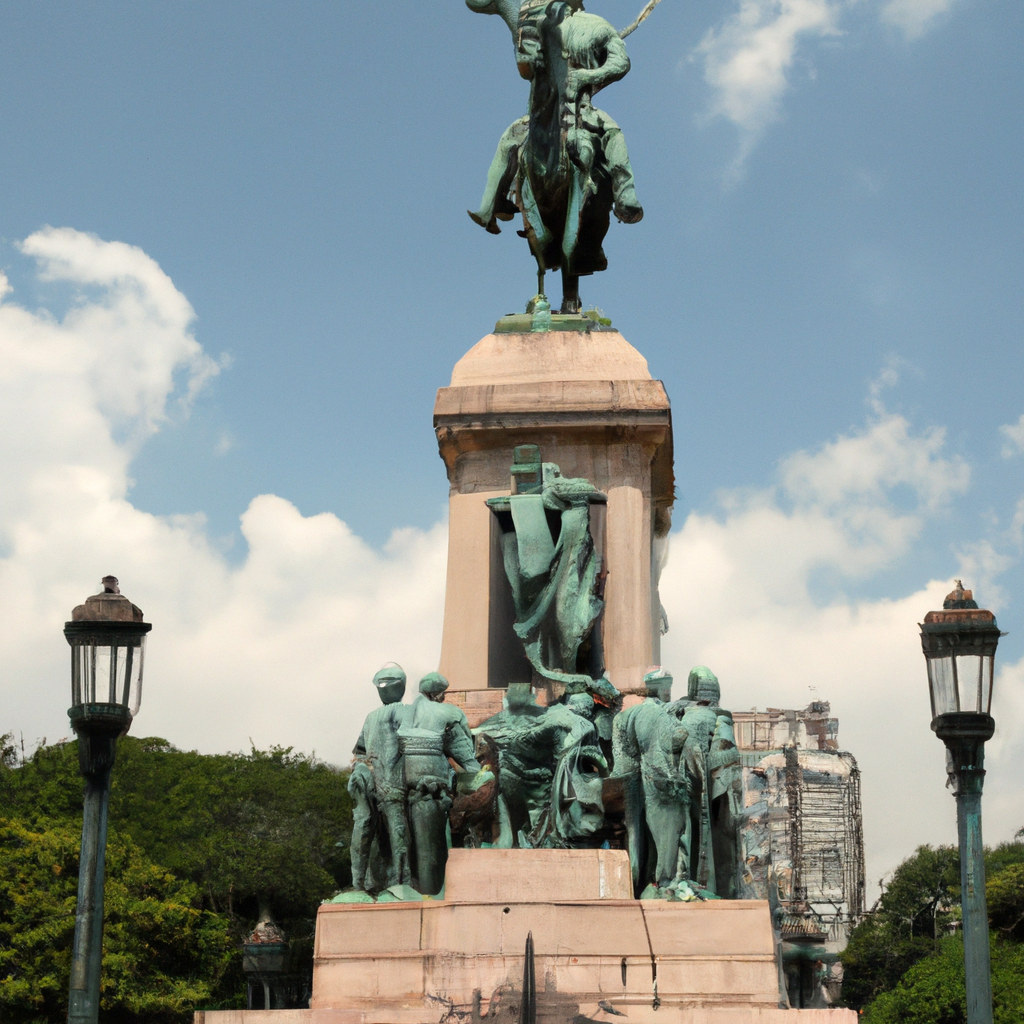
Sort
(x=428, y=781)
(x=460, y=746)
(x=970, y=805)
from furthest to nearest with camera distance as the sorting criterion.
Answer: (x=460, y=746), (x=428, y=781), (x=970, y=805)

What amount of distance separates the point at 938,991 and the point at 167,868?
20.8 metres

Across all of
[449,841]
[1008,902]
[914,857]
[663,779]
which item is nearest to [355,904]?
[449,841]

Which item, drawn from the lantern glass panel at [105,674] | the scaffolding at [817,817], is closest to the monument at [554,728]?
the lantern glass panel at [105,674]

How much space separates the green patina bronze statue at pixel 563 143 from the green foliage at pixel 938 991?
3272cm

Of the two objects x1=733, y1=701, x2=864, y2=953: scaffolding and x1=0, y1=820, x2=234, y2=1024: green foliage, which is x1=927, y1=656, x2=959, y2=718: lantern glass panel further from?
x1=733, y1=701, x2=864, y2=953: scaffolding

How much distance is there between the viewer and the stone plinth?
14.7 metres

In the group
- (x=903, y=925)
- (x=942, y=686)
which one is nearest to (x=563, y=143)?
(x=942, y=686)

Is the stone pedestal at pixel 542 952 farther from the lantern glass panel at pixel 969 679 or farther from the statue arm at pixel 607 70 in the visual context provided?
the statue arm at pixel 607 70

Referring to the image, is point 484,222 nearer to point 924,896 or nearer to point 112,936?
point 112,936

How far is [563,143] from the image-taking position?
1609cm

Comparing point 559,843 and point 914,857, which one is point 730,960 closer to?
point 559,843

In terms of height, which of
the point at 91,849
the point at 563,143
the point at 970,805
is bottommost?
the point at 91,849

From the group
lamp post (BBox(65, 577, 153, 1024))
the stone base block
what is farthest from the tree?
lamp post (BBox(65, 577, 153, 1024))

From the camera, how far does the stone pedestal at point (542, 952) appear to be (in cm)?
1152
